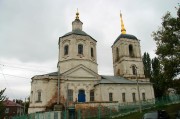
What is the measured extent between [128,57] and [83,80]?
12221mm

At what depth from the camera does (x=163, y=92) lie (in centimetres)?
4194

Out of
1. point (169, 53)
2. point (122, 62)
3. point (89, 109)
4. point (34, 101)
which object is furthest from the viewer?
point (122, 62)

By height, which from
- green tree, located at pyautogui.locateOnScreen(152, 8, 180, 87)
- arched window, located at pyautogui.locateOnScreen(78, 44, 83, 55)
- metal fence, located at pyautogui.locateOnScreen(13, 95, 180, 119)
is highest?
arched window, located at pyautogui.locateOnScreen(78, 44, 83, 55)

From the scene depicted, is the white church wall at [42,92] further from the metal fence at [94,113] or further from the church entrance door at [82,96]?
the church entrance door at [82,96]

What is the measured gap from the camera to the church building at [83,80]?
31.1 m

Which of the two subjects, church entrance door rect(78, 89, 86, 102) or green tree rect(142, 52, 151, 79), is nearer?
church entrance door rect(78, 89, 86, 102)

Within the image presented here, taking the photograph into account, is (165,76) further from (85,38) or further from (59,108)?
(85,38)

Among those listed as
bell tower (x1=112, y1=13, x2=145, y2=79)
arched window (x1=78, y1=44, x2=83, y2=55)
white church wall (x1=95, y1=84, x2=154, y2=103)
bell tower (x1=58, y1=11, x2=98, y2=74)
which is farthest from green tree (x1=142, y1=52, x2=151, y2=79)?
arched window (x1=78, y1=44, x2=83, y2=55)

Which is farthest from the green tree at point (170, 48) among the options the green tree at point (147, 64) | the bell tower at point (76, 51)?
the green tree at point (147, 64)

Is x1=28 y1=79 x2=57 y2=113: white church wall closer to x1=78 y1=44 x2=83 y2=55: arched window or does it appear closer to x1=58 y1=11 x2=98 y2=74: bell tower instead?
x1=58 y1=11 x2=98 y2=74: bell tower

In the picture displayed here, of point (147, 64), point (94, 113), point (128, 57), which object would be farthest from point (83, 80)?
point (147, 64)

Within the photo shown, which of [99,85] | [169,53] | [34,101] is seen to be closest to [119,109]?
[99,85]

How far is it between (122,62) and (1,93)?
79.1 feet

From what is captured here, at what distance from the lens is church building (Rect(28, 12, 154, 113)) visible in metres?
31.1
